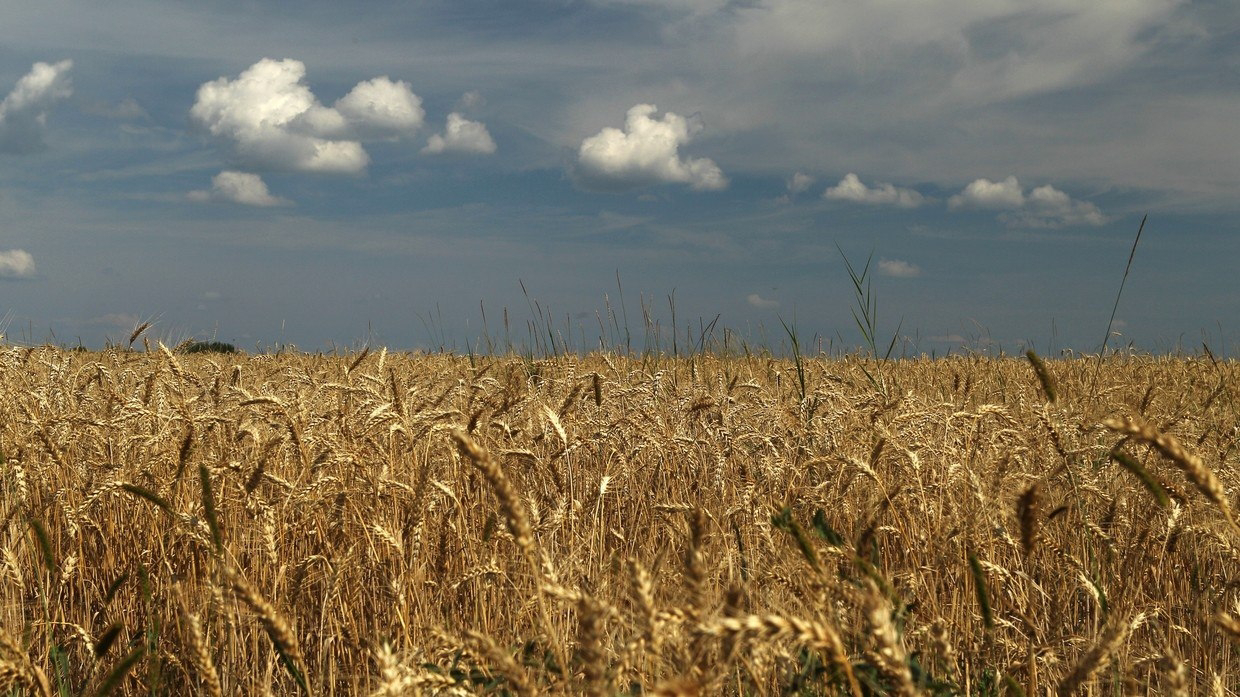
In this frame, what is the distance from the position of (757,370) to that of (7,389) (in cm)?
613

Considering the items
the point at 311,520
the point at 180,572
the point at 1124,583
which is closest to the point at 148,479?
the point at 180,572

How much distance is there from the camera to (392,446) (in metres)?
3.32

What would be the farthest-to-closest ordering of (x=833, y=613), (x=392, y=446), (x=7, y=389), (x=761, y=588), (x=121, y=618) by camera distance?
(x=7, y=389) < (x=392, y=446) < (x=121, y=618) < (x=761, y=588) < (x=833, y=613)

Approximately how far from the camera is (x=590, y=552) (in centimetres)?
253

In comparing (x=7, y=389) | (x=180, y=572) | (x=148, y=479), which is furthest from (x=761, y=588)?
(x=7, y=389)

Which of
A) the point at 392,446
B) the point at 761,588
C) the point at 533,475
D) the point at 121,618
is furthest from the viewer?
→ the point at 533,475

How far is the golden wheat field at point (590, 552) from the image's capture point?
148cm

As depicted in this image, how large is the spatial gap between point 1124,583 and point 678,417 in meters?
2.25

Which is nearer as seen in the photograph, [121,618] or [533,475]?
[121,618]

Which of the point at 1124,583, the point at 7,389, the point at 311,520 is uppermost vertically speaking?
the point at 7,389

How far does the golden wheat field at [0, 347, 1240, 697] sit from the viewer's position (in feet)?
4.85

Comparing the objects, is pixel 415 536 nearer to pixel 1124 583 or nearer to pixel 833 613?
pixel 833 613

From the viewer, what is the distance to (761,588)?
235 centimetres

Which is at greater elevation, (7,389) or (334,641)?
(7,389)
